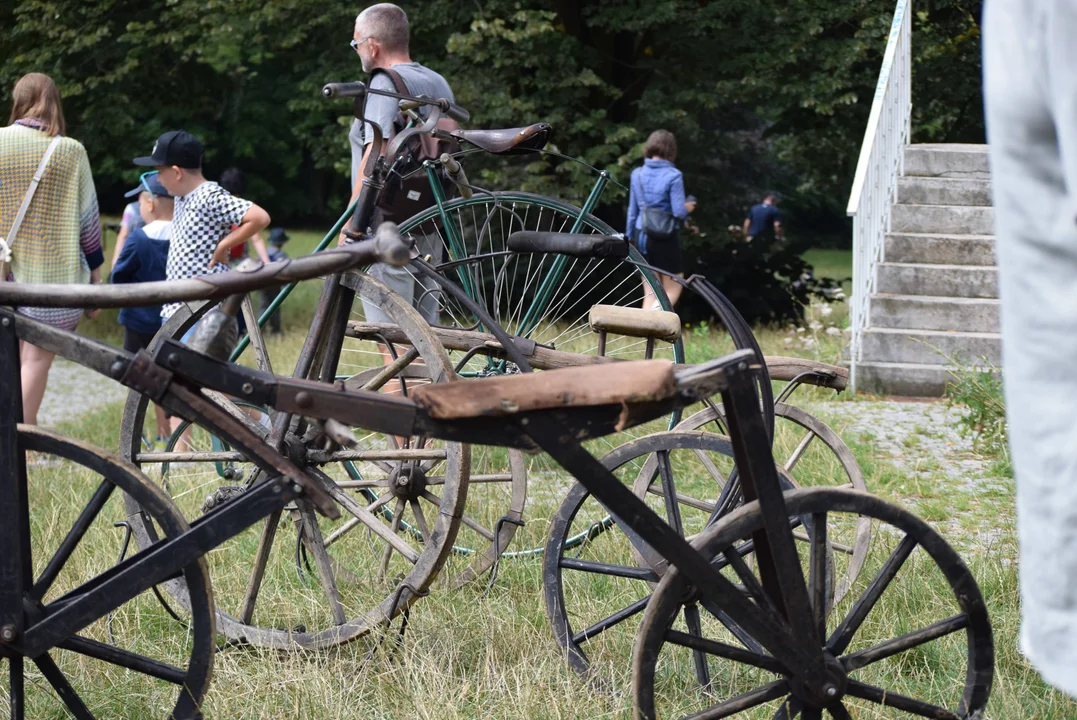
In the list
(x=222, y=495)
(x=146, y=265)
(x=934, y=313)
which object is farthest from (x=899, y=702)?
(x=934, y=313)

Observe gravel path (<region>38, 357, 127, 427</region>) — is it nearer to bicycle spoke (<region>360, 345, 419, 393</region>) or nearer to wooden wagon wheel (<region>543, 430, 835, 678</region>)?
bicycle spoke (<region>360, 345, 419, 393</region>)

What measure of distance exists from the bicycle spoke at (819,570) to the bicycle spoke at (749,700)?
0.13 meters

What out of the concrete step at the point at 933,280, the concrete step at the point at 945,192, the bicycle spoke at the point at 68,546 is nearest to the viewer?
the bicycle spoke at the point at 68,546

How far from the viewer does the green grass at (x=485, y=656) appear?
2.80m

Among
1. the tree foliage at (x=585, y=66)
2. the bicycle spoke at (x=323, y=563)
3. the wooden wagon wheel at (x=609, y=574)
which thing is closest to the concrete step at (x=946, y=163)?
the tree foliage at (x=585, y=66)

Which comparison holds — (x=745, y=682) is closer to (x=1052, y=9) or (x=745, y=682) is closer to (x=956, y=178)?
(x=1052, y=9)

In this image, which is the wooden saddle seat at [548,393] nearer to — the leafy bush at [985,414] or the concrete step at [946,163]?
the leafy bush at [985,414]

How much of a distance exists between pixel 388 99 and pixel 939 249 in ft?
15.2

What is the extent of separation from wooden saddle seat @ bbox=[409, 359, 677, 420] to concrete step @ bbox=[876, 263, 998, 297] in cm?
586

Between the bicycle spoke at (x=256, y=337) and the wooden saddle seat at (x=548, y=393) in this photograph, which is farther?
the bicycle spoke at (x=256, y=337)

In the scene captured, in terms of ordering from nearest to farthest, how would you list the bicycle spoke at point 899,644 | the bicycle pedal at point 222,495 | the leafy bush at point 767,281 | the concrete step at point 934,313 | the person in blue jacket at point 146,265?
the bicycle spoke at point 899,644 < the bicycle pedal at point 222,495 < the person in blue jacket at point 146,265 < the concrete step at point 934,313 < the leafy bush at point 767,281

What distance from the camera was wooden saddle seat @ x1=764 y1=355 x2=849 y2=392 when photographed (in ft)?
11.6

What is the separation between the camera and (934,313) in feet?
23.6

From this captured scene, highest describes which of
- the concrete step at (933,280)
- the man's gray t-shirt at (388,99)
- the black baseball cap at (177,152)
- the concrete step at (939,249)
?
the man's gray t-shirt at (388,99)
